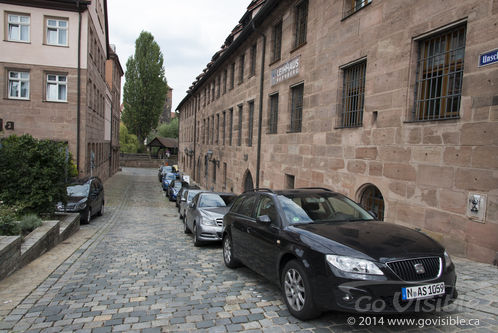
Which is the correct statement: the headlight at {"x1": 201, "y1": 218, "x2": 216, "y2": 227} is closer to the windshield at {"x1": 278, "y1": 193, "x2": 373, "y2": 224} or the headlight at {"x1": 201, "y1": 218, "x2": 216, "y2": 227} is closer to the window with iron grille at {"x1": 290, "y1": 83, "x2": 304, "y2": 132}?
the windshield at {"x1": 278, "y1": 193, "x2": 373, "y2": 224}

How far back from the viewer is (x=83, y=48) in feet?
67.0

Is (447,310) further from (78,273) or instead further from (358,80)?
(358,80)

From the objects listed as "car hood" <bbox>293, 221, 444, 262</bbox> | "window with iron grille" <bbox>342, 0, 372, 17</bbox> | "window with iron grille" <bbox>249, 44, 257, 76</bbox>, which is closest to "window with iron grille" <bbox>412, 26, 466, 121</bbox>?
"window with iron grille" <bbox>342, 0, 372, 17</bbox>

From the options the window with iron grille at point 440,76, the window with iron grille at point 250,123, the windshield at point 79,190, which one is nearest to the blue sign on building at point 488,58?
the window with iron grille at point 440,76

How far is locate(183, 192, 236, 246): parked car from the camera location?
30.4 ft

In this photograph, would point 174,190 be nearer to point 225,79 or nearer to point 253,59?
point 225,79

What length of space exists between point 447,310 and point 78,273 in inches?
234

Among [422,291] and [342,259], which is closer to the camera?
[422,291]

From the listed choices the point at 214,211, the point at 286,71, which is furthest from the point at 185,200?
the point at 286,71

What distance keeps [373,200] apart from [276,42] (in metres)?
9.21

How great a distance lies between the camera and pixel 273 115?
51.5 ft

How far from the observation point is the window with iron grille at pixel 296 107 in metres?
13.2

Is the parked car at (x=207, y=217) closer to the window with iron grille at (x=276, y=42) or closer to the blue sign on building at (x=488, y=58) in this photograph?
the blue sign on building at (x=488, y=58)

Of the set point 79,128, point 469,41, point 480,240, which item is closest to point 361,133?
point 469,41
